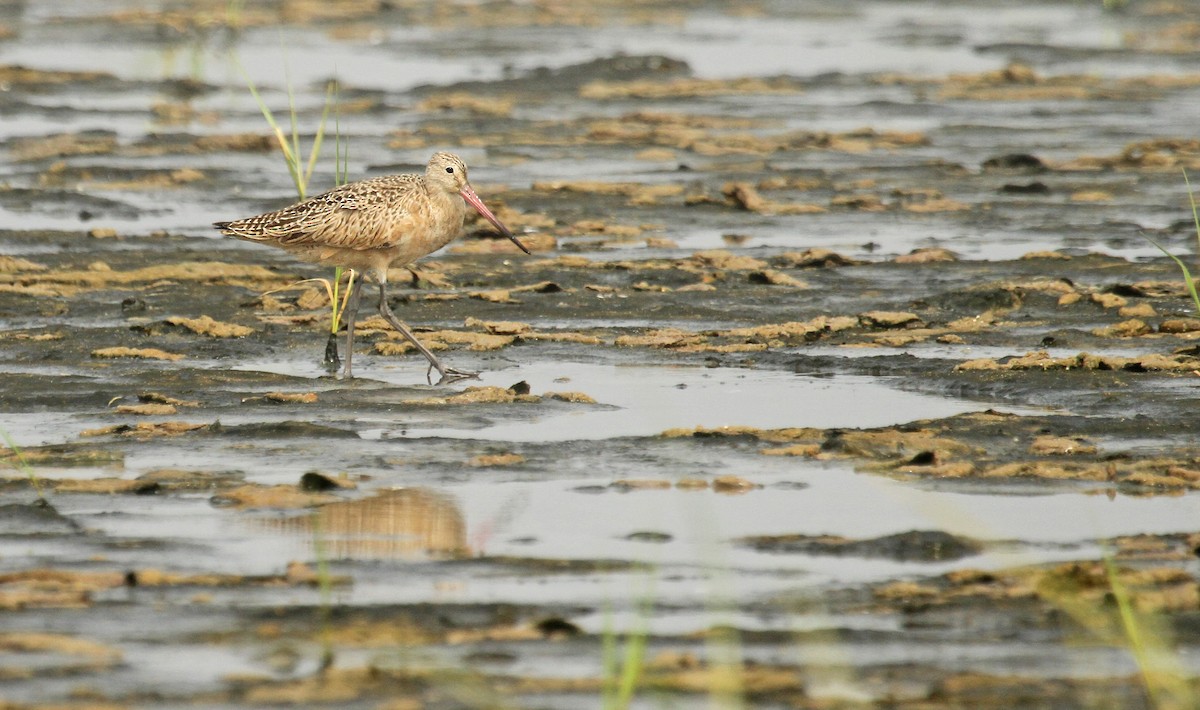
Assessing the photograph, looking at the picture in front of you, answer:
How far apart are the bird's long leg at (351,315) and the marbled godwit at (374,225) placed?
0.01m

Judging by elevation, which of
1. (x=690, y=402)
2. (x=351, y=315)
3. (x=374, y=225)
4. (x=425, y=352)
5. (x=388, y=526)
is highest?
(x=374, y=225)

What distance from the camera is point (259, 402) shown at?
926 cm

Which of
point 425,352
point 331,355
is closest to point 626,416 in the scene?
point 425,352

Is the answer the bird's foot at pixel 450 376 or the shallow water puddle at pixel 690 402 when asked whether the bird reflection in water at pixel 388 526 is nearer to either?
the shallow water puddle at pixel 690 402

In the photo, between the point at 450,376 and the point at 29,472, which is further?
the point at 450,376

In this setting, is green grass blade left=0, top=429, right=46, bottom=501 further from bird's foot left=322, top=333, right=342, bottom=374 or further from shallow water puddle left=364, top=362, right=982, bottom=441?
bird's foot left=322, top=333, right=342, bottom=374

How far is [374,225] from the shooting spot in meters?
10.4

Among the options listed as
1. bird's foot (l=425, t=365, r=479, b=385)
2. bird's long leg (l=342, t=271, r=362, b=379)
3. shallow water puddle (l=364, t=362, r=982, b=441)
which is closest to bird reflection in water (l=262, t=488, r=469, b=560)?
shallow water puddle (l=364, t=362, r=982, b=441)

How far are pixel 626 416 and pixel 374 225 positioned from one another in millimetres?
2067

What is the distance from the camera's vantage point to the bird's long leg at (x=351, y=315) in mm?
9945

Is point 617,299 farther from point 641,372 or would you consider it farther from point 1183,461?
point 1183,461

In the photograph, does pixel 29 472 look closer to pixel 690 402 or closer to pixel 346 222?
pixel 690 402

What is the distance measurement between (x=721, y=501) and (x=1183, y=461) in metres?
1.83

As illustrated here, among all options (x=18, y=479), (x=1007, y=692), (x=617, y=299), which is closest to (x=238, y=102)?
(x=617, y=299)
